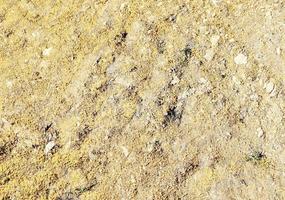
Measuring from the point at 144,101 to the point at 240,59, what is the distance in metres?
1.92

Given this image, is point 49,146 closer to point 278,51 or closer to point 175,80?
point 175,80

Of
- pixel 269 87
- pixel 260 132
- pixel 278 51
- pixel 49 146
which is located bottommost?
pixel 260 132

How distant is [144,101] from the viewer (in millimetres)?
9258

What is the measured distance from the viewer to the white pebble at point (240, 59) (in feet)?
30.6

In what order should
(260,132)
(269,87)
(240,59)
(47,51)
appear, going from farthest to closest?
(47,51), (240,59), (269,87), (260,132)

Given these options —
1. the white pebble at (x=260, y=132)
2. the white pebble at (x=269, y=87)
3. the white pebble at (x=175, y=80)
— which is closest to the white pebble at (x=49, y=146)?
the white pebble at (x=175, y=80)

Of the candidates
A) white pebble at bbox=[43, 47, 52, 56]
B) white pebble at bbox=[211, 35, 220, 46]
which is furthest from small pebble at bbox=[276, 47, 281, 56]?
white pebble at bbox=[43, 47, 52, 56]

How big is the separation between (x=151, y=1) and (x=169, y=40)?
39.0 inches

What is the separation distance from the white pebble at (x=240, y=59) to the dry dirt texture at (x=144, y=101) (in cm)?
2

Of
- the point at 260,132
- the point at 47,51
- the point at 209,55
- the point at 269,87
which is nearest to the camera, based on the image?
the point at 260,132

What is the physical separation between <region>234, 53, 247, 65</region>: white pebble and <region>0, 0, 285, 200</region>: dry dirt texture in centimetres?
2

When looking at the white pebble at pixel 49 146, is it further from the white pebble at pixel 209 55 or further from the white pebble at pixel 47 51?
the white pebble at pixel 209 55

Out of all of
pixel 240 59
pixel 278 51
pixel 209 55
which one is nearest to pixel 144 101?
pixel 209 55

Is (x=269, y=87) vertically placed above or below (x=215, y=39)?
below
